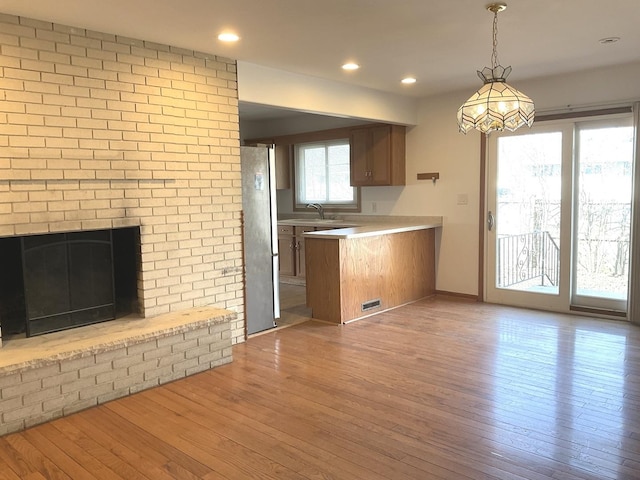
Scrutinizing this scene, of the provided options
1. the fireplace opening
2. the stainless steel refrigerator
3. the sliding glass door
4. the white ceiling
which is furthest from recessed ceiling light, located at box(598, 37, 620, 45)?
the fireplace opening

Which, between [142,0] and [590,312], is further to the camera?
[590,312]

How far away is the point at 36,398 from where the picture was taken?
3.03m

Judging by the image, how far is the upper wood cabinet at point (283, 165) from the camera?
26.3 ft

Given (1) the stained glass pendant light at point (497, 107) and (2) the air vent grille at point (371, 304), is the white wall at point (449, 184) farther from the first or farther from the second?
(1) the stained glass pendant light at point (497, 107)

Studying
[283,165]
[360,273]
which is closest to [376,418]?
[360,273]

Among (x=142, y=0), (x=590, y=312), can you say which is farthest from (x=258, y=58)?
(x=590, y=312)

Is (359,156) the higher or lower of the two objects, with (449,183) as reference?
higher

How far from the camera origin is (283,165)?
8055 mm

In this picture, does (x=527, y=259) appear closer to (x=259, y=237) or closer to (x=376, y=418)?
(x=259, y=237)

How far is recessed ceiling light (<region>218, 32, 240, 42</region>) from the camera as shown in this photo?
3.62 m

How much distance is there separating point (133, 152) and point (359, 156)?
140 inches

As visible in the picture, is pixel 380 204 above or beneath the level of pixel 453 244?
above

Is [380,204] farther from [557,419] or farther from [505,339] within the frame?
[557,419]

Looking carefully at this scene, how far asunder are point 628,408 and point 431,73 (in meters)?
3.40
